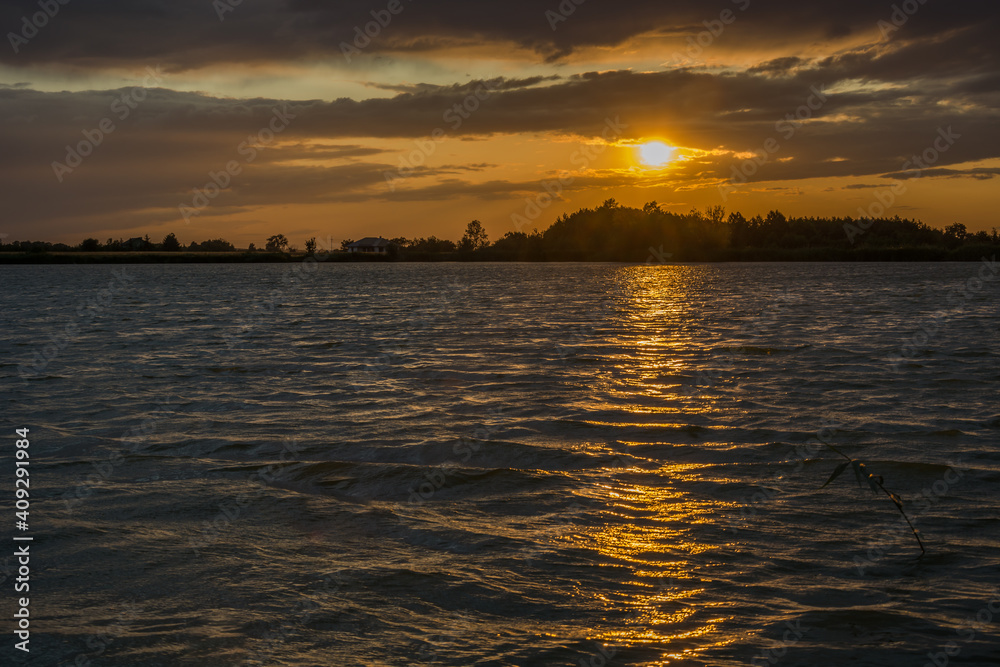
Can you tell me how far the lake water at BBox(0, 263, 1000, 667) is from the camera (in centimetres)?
571

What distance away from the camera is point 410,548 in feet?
24.6

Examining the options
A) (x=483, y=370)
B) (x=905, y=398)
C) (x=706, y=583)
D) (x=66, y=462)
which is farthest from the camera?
(x=483, y=370)

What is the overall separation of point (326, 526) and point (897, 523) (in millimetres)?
6043

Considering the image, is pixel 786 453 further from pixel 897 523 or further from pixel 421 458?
pixel 421 458

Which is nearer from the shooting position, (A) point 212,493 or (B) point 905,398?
(A) point 212,493

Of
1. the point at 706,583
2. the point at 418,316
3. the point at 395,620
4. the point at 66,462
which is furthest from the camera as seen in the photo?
the point at 418,316

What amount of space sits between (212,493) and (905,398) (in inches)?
513

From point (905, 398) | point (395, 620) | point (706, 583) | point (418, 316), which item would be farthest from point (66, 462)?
point (418, 316)

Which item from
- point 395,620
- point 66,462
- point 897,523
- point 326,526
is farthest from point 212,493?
point 897,523

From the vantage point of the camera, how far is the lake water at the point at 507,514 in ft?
18.7

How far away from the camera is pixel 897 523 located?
8.12 meters

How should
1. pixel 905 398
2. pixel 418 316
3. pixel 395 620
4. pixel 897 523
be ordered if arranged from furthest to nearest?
pixel 418 316, pixel 905 398, pixel 897 523, pixel 395 620

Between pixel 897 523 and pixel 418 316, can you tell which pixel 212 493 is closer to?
pixel 897 523

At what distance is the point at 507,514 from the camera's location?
341 inches
